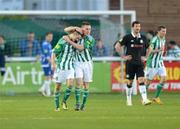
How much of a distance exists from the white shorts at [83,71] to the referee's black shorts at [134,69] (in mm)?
2105

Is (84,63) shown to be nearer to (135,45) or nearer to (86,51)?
(86,51)

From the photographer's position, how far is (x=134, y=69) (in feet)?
77.9

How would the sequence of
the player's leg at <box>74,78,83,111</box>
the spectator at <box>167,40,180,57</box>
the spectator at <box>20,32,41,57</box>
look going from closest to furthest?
the player's leg at <box>74,78,83,111</box>, the spectator at <box>20,32,41,57</box>, the spectator at <box>167,40,180,57</box>

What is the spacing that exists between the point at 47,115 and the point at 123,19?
14460mm

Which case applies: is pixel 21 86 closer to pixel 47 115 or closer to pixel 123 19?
pixel 123 19

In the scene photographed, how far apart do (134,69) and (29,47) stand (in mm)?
9431

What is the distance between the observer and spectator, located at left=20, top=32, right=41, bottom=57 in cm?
3228

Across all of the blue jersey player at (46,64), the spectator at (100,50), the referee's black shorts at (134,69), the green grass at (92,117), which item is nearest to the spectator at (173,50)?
the spectator at (100,50)

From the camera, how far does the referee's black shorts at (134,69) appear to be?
2361 centimetres

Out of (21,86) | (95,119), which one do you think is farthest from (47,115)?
(21,86)

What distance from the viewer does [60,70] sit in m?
21.1

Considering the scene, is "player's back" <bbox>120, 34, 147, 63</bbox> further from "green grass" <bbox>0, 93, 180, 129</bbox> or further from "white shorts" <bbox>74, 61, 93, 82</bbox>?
"white shorts" <bbox>74, 61, 93, 82</bbox>

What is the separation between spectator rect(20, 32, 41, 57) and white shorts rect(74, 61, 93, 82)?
10537 millimetres

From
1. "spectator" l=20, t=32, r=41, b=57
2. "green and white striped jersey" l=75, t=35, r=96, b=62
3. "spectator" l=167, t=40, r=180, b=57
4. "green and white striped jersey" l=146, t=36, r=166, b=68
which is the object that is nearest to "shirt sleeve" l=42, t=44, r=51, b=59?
"spectator" l=20, t=32, r=41, b=57
